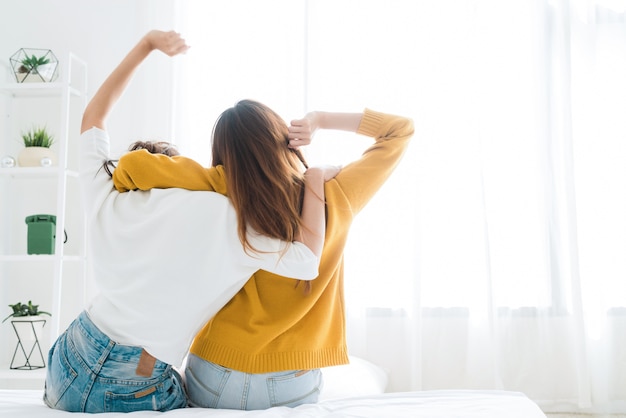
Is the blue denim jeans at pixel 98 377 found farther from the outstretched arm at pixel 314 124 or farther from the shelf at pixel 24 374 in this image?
the shelf at pixel 24 374

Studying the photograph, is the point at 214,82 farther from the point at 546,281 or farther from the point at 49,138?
the point at 546,281

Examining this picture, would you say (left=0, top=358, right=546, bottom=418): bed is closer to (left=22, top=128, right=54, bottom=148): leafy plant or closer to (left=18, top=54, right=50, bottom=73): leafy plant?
(left=22, top=128, right=54, bottom=148): leafy plant

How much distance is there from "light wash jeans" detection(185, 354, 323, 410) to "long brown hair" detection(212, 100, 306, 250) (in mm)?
310

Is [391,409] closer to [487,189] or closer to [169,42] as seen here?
[169,42]

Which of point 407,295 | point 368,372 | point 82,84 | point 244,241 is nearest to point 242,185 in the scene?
point 244,241

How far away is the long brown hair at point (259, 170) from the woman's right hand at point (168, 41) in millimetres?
239

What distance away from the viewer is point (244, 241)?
3.67ft

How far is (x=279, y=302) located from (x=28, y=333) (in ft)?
5.67

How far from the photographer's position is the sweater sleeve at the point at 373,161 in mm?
1320

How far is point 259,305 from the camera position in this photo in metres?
1.24

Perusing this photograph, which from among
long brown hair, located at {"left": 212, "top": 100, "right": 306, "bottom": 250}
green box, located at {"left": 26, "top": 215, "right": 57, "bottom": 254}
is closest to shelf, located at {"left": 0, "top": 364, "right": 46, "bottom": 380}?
green box, located at {"left": 26, "top": 215, "right": 57, "bottom": 254}

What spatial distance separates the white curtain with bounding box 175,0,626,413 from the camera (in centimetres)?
243

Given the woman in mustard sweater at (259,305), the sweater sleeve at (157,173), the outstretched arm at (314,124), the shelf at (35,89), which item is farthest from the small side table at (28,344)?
the outstretched arm at (314,124)

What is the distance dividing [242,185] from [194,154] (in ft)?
5.08
